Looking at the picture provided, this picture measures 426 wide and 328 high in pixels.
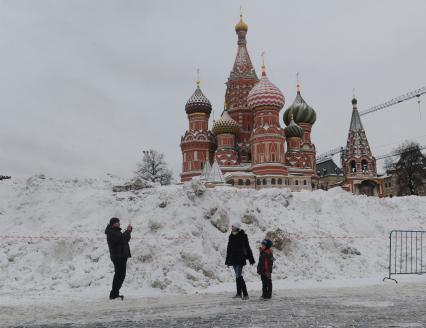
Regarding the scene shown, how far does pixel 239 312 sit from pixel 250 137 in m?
40.2

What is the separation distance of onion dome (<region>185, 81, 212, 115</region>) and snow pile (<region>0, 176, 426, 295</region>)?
32956mm

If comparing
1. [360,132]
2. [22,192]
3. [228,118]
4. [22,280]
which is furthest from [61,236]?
[360,132]

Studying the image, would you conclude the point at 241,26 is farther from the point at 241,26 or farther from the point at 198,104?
the point at 198,104

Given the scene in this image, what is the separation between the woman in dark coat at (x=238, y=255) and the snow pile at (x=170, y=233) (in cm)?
152

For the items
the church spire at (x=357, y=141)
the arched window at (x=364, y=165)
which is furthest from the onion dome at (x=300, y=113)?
the arched window at (x=364, y=165)

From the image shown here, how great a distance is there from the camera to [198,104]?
4966 centimetres

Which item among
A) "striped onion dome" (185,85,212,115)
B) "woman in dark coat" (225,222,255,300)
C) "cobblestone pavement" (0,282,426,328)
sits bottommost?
"cobblestone pavement" (0,282,426,328)

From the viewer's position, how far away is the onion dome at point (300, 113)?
52906mm

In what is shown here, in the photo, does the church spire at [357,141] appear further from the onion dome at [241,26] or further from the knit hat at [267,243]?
the knit hat at [267,243]

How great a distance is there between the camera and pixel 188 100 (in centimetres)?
5047

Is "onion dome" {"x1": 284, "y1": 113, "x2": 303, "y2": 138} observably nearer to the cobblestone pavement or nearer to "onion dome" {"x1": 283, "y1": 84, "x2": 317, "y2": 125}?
"onion dome" {"x1": 283, "y1": 84, "x2": 317, "y2": 125}

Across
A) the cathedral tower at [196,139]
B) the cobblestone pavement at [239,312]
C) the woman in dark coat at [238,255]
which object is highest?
the cathedral tower at [196,139]

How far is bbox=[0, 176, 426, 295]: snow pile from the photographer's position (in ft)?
32.9

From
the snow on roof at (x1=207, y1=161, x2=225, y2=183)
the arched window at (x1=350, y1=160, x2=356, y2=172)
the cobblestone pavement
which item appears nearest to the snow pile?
the cobblestone pavement
